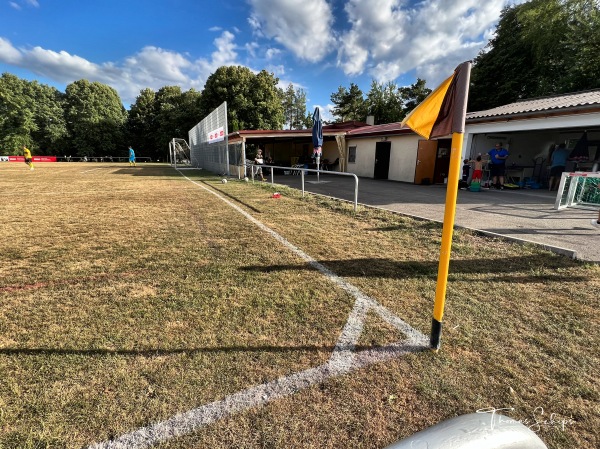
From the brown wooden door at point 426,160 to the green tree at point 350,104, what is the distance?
33.4m

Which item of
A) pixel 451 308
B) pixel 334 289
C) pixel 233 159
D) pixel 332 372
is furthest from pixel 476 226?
pixel 233 159

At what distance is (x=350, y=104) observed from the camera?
158 feet

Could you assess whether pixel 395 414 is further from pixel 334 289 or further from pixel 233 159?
pixel 233 159

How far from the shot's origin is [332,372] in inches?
77.7

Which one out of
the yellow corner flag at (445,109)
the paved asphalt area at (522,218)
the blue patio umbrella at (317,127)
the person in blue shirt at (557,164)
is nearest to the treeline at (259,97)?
the person in blue shirt at (557,164)

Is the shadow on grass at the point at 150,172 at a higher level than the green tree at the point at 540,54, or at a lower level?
lower

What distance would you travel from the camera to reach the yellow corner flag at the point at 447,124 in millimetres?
1854

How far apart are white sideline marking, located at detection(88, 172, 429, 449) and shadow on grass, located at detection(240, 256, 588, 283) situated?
0.77 metres

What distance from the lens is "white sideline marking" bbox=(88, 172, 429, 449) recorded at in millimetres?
1525

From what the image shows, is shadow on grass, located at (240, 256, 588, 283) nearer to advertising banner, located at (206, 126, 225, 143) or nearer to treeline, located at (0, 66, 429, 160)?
advertising banner, located at (206, 126, 225, 143)

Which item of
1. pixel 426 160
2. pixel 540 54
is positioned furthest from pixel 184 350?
pixel 540 54

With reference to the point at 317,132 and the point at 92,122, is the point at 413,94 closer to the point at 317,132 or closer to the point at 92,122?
the point at 317,132

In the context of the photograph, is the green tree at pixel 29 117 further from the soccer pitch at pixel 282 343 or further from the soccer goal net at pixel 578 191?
the soccer goal net at pixel 578 191

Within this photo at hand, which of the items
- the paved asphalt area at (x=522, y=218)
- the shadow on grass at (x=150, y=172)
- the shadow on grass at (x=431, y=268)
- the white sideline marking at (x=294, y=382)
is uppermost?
the shadow on grass at (x=150, y=172)
